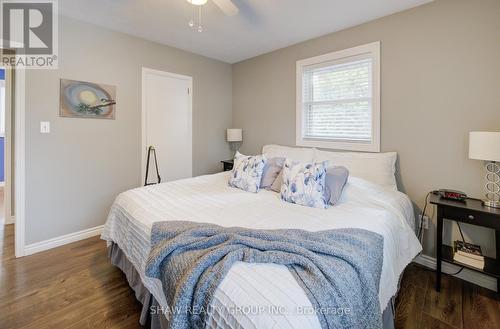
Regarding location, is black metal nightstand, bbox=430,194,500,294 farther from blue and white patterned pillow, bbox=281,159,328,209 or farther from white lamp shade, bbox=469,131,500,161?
blue and white patterned pillow, bbox=281,159,328,209

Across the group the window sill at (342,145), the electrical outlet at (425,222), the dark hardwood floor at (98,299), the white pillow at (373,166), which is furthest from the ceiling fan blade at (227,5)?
the electrical outlet at (425,222)

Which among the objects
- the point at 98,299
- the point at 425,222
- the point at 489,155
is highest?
the point at 489,155

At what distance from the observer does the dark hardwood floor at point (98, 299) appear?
1620 millimetres

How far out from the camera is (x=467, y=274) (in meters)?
2.11

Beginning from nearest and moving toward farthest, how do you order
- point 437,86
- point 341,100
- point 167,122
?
1. point 437,86
2. point 341,100
3. point 167,122

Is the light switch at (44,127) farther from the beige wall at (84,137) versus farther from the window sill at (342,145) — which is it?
the window sill at (342,145)

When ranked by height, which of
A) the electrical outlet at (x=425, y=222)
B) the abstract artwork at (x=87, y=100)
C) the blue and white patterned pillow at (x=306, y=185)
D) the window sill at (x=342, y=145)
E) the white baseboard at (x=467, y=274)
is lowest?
the white baseboard at (x=467, y=274)

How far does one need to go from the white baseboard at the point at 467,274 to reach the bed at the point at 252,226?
0.61m

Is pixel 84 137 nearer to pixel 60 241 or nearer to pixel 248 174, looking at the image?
pixel 60 241

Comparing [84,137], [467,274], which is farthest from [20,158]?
[467,274]

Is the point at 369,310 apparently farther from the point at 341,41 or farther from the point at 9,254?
the point at 9,254

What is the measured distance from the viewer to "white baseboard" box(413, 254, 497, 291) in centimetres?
200

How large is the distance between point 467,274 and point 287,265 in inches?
83.2

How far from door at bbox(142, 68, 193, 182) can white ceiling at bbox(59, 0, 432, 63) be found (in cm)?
54
